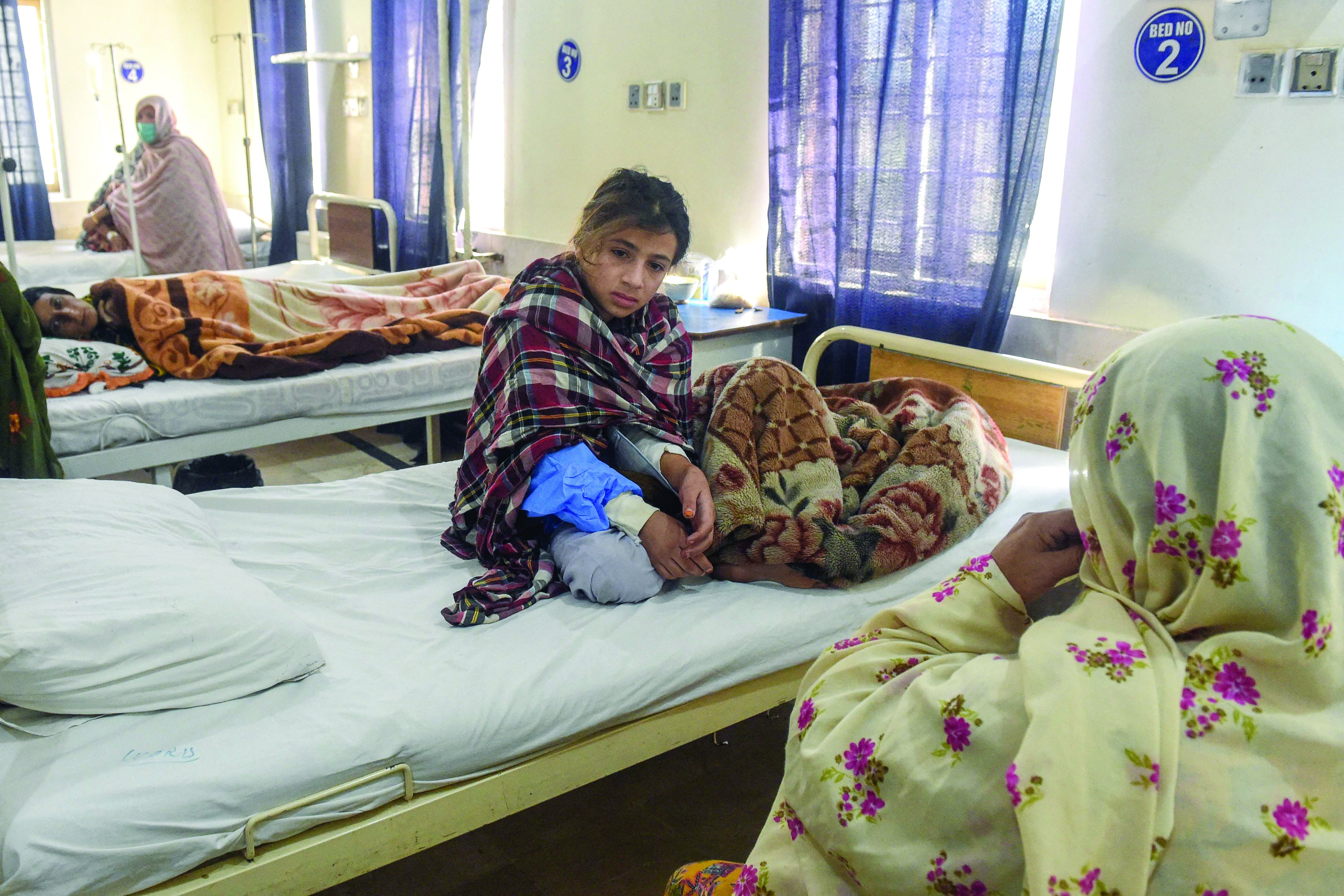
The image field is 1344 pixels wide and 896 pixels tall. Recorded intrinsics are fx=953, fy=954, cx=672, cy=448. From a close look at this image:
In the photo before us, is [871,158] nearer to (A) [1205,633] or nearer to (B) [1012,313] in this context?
(B) [1012,313]

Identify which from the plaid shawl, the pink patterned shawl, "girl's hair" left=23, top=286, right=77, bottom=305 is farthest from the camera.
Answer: the pink patterned shawl

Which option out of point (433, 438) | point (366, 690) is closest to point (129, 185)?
point (433, 438)

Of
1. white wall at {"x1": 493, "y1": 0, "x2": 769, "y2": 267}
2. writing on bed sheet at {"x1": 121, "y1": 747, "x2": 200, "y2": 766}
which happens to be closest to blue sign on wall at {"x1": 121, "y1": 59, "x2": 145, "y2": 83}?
white wall at {"x1": 493, "y1": 0, "x2": 769, "y2": 267}

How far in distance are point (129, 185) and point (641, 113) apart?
2317mm

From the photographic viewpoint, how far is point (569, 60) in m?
4.38

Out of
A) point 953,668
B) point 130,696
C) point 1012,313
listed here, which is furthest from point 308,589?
point 1012,313

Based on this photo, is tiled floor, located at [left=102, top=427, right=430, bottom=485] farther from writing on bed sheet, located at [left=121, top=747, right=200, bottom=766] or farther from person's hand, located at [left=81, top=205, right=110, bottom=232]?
writing on bed sheet, located at [left=121, top=747, right=200, bottom=766]

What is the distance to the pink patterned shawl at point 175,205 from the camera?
16.5 feet

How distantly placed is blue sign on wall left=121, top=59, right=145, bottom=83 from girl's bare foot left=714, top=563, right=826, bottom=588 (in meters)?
6.83

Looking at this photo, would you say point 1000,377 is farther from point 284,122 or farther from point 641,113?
point 284,122

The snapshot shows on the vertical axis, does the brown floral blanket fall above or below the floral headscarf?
below

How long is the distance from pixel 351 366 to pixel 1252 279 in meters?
2.71

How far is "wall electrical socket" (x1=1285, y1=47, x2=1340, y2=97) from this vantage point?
2.10m

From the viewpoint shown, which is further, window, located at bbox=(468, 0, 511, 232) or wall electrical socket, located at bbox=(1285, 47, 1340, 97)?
window, located at bbox=(468, 0, 511, 232)
